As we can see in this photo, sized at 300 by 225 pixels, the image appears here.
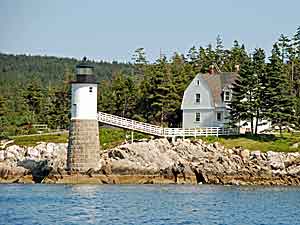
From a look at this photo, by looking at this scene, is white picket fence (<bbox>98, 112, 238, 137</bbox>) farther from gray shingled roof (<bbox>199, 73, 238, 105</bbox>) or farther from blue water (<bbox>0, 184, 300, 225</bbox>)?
blue water (<bbox>0, 184, 300, 225</bbox>)

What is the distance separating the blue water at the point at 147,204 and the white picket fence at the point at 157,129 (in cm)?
907

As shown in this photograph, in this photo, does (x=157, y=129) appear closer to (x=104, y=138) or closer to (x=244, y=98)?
(x=104, y=138)

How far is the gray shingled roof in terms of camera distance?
7025cm

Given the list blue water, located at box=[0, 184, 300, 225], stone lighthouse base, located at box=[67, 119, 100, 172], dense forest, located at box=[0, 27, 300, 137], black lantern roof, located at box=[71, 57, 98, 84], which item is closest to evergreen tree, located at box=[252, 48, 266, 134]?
dense forest, located at box=[0, 27, 300, 137]

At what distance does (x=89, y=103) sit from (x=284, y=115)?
645 inches

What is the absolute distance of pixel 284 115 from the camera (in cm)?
6366

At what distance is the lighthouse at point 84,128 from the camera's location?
55.7 metres

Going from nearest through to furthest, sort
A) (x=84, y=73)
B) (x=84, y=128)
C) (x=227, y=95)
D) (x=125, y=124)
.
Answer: (x=84, y=128) → (x=84, y=73) → (x=125, y=124) → (x=227, y=95)

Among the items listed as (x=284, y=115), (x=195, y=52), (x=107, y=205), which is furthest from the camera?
(x=195, y=52)

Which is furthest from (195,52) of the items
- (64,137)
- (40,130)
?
(64,137)

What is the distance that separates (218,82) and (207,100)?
7.04ft

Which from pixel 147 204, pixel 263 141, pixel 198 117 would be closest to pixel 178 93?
pixel 198 117

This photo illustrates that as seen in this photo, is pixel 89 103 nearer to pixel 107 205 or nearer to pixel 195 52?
pixel 107 205

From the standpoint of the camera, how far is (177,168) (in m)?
55.8
